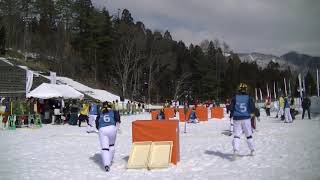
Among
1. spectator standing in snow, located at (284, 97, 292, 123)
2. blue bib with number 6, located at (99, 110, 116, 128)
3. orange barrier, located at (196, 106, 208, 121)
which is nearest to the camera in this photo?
blue bib with number 6, located at (99, 110, 116, 128)

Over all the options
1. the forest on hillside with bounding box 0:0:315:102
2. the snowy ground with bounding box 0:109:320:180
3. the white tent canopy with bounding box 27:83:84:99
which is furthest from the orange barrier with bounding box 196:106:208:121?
the forest on hillside with bounding box 0:0:315:102

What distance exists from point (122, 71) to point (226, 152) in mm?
74598

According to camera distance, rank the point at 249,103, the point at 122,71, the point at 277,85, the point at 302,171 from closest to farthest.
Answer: the point at 302,171, the point at 249,103, the point at 122,71, the point at 277,85

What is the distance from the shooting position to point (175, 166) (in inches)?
460

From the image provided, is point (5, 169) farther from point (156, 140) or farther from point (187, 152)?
point (187, 152)

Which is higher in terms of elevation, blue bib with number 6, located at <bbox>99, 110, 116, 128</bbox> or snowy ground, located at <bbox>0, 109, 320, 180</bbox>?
blue bib with number 6, located at <bbox>99, 110, 116, 128</bbox>

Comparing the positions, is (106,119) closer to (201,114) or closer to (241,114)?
(241,114)

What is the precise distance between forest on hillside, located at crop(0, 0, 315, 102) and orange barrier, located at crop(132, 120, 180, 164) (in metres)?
64.8

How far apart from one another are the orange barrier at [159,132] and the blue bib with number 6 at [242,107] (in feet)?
5.21

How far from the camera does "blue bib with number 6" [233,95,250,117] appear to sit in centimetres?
1210

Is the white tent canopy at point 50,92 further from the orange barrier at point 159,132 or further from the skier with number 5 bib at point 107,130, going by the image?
the skier with number 5 bib at point 107,130

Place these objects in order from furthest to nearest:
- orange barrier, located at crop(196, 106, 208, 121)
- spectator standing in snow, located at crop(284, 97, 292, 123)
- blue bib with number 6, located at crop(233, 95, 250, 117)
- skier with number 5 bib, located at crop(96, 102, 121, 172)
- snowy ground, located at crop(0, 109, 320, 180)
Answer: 1. orange barrier, located at crop(196, 106, 208, 121)
2. spectator standing in snow, located at crop(284, 97, 292, 123)
3. blue bib with number 6, located at crop(233, 95, 250, 117)
4. skier with number 5 bib, located at crop(96, 102, 121, 172)
5. snowy ground, located at crop(0, 109, 320, 180)

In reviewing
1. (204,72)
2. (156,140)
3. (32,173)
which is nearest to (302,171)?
(156,140)

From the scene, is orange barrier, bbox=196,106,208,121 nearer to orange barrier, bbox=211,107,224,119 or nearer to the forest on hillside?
orange barrier, bbox=211,107,224,119
